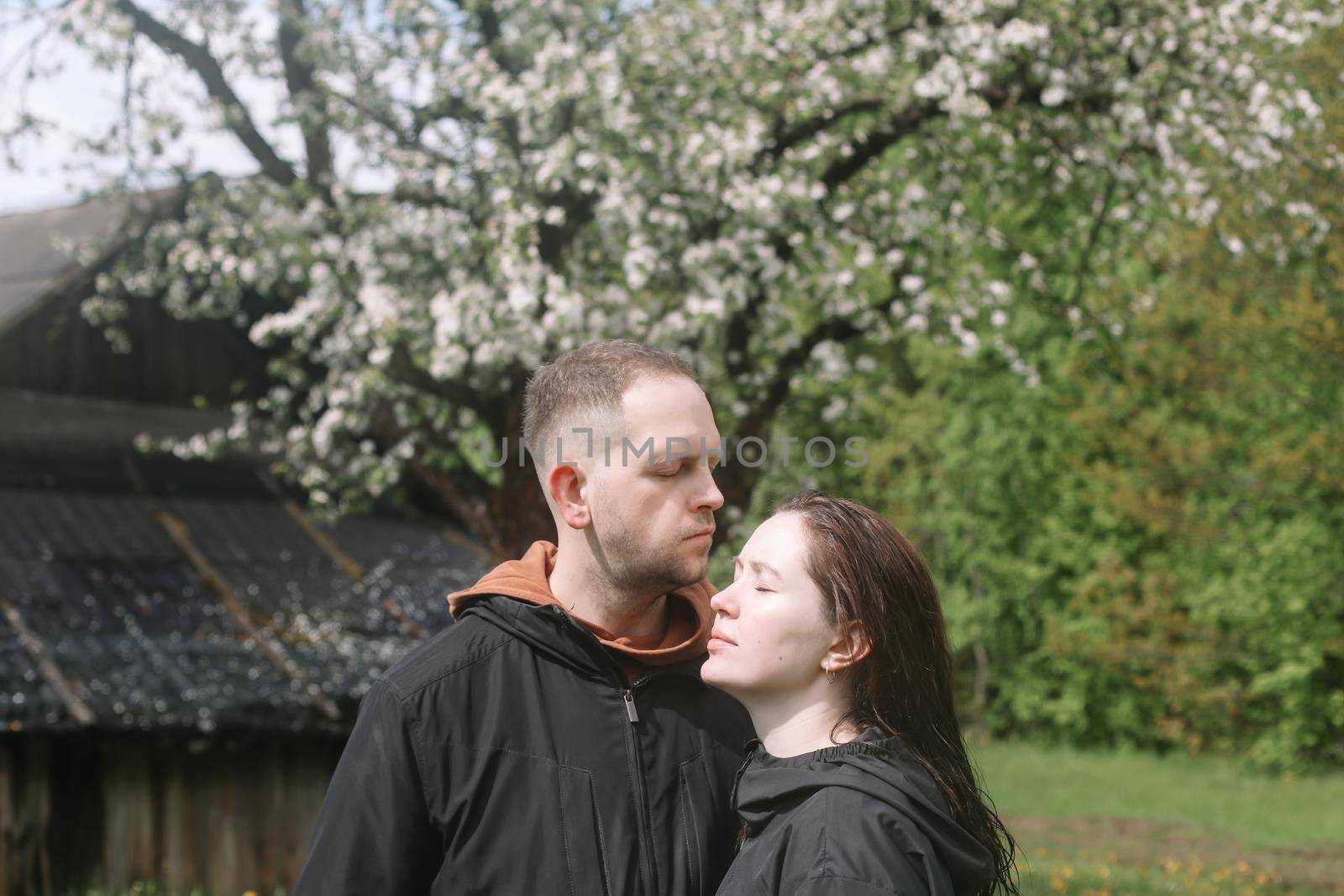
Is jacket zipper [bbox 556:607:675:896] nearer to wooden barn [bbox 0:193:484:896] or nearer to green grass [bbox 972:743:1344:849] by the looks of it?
wooden barn [bbox 0:193:484:896]

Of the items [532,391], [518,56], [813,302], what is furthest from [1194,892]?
[532,391]

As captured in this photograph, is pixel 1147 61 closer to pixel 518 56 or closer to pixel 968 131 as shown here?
pixel 968 131

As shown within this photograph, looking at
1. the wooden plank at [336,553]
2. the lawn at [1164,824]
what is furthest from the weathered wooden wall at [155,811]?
the lawn at [1164,824]

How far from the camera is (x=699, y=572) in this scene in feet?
7.69

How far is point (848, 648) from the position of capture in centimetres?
217

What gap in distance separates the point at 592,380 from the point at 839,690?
2.21ft

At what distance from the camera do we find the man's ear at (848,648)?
2168 mm

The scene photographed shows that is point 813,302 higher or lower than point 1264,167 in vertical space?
lower

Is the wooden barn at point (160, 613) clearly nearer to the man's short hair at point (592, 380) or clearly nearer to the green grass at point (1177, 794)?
the green grass at point (1177, 794)

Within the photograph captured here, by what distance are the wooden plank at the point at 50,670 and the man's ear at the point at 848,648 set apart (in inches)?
268

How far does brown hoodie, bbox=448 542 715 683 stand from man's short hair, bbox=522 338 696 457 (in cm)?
23

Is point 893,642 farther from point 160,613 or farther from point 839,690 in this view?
point 160,613

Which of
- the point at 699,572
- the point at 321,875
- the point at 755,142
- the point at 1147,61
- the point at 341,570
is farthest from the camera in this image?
the point at 341,570

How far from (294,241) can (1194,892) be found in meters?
6.35
